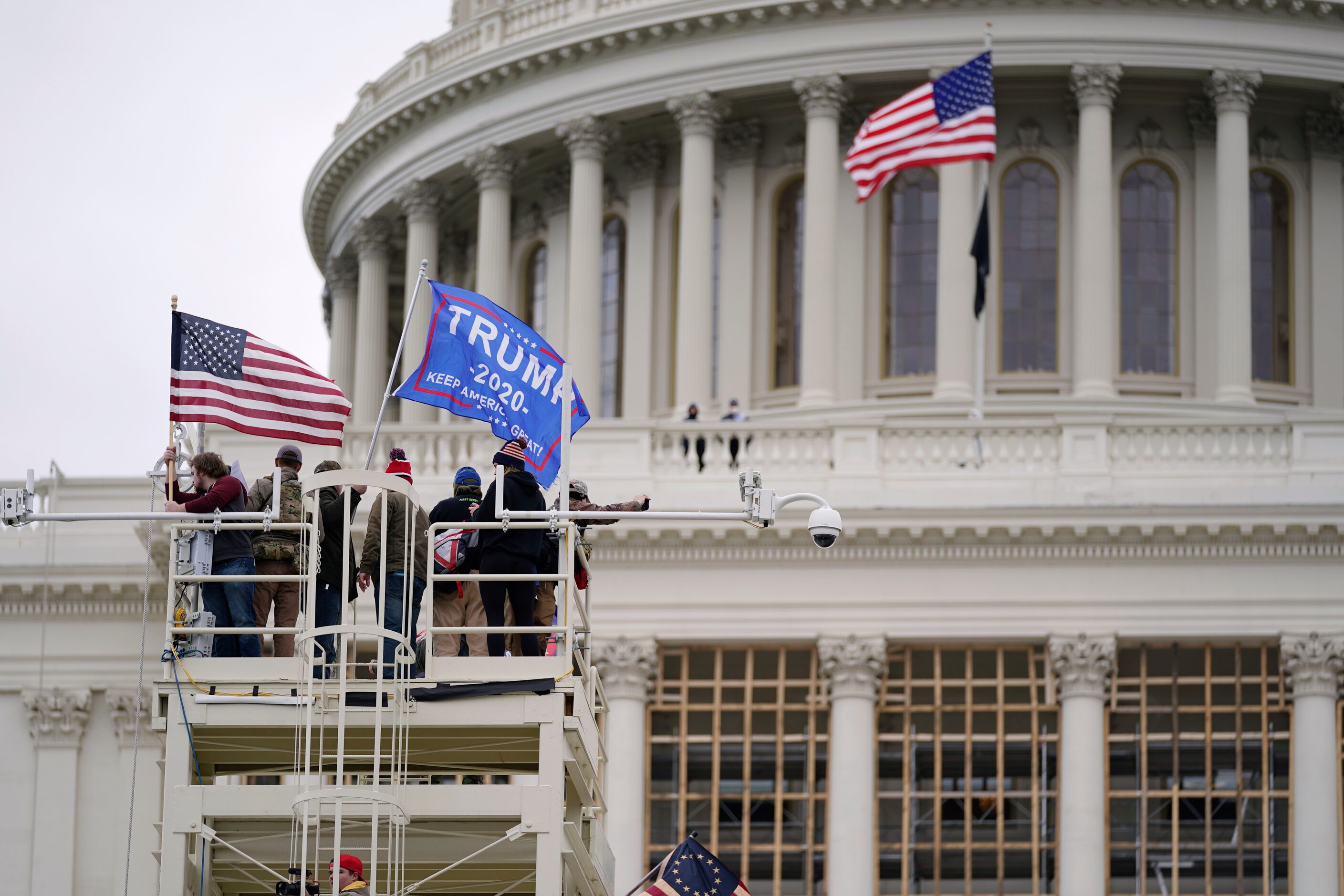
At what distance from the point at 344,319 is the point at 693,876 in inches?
1619

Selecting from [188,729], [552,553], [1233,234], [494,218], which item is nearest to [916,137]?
[1233,234]

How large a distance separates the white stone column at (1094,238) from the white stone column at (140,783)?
61.5 feet

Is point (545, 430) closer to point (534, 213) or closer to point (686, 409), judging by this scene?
point (686, 409)

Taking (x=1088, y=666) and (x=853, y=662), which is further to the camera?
(x=853, y=662)

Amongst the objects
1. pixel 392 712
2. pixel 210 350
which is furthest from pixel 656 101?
pixel 392 712

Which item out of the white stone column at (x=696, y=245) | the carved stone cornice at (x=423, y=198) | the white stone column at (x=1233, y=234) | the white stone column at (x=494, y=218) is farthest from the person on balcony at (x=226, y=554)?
the carved stone cornice at (x=423, y=198)

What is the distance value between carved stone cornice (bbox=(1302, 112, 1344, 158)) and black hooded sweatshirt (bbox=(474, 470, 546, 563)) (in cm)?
3554

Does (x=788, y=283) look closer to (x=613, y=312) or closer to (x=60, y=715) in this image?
(x=613, y=312)

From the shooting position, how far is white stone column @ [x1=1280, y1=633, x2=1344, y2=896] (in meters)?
38.7

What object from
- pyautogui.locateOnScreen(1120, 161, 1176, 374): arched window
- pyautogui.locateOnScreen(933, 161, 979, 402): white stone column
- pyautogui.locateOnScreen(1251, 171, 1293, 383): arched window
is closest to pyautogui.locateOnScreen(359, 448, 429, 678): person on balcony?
pyautogui.locateOnScreen(933, 161, 979, 402): white stone column

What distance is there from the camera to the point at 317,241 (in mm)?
68750

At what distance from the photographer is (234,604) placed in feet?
77.3

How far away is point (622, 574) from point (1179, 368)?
1823 centimetres

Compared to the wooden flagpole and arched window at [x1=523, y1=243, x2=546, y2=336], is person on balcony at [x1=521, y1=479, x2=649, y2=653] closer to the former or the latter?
the wooden flagpole
